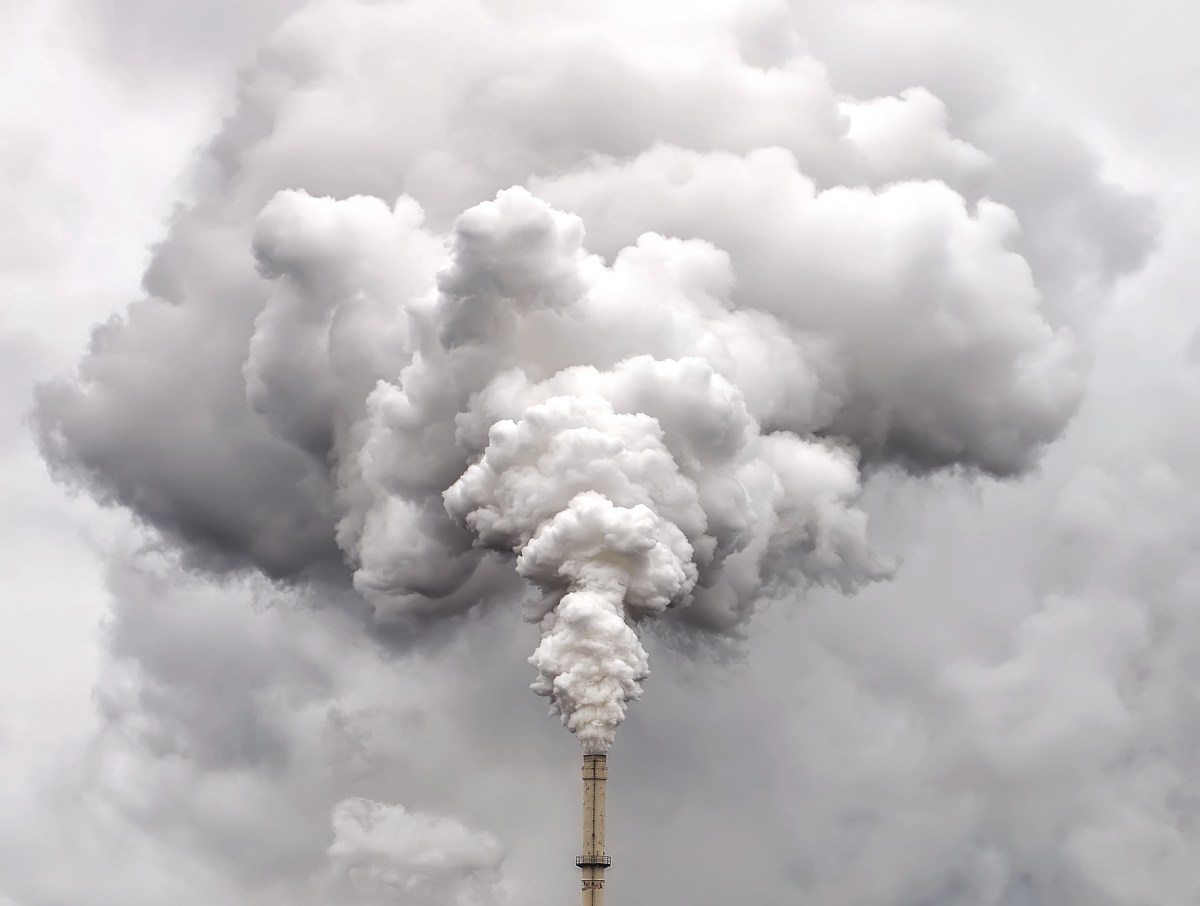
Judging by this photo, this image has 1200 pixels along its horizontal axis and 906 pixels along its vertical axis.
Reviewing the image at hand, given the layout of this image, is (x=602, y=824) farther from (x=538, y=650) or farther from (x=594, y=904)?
(x=538, y=650)

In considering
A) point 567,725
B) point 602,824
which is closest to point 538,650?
point 567,725

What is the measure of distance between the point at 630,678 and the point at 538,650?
6.35 meters

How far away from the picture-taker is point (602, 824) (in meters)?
107

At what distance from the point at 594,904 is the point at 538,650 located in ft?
56.4

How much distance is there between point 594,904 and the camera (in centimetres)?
10712

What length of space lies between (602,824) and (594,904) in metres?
5.36

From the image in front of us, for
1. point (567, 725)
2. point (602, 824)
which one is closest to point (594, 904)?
point (602, 824)

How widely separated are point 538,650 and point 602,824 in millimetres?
12175

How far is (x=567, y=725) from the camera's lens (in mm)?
105250

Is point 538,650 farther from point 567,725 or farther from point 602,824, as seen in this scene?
point 602,824

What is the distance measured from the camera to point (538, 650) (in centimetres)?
10512

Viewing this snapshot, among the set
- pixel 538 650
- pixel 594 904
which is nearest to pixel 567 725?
pixel 538 650

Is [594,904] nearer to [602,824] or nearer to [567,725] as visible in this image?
Result: [602,824]

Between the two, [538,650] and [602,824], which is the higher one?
[538,650]
